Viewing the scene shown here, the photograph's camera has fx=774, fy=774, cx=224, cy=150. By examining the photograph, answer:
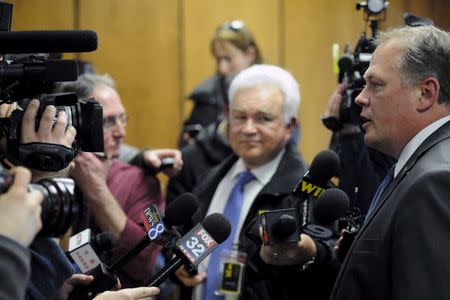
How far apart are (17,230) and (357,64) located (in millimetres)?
1377

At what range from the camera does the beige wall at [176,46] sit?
4820mm

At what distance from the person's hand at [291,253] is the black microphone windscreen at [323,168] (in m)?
0.19

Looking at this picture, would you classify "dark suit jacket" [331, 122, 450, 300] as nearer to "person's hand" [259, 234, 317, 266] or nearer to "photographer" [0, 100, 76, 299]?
"person's hand" [259, 234, 317, 266]

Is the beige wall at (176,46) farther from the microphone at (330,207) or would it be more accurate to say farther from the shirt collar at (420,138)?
the shirt collar at (420,138)

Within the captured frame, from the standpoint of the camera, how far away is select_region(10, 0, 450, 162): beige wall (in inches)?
190

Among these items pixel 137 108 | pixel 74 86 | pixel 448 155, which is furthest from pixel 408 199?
pixel 137 108

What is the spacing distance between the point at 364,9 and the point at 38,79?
3.92 feet

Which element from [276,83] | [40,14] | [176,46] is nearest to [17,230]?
[40,14]

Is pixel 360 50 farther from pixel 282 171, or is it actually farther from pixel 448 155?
pixel 448 155

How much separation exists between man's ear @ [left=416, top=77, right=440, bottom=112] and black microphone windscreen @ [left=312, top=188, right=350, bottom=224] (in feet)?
1.05

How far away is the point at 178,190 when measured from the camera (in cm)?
318

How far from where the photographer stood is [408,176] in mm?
1854

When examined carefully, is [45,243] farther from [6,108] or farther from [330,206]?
[330,206]

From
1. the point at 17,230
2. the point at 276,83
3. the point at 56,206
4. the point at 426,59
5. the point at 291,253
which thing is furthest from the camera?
the point at 276,83
